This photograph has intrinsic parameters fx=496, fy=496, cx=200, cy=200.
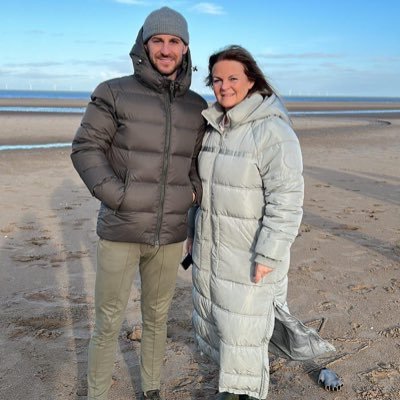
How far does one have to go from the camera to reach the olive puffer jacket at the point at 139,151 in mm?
2682

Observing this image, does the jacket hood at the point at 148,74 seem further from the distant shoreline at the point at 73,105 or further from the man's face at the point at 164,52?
the distant shoreline at the point at 73,105

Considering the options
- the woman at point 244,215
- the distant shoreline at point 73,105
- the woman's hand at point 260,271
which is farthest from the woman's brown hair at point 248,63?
the distant shoreline at point 73,105

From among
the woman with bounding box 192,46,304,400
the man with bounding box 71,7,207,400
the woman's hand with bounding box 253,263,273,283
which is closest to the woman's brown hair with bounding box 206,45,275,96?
the woman with bounding box 192,46,304,400

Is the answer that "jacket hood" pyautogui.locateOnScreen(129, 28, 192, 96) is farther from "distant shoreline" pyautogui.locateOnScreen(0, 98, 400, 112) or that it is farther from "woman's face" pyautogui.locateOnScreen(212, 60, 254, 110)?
"distant shoreline" pyautogui.locateOnScreen(0, 98, 400, 112)

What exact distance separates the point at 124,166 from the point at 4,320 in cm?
238

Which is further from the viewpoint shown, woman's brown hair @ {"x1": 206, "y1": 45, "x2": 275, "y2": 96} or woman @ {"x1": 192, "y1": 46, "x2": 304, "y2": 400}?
woman's brown hair @ {"x1": 206, "y1": 45, "x2": 275, "y2": 96}

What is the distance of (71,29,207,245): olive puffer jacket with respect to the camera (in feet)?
8.80

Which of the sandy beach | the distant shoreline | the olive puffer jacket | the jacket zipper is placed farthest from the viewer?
the distant shoreline

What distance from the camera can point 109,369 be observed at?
3.02m

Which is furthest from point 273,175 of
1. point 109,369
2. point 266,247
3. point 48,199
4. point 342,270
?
point 48,199

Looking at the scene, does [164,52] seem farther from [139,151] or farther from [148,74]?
[139,151]

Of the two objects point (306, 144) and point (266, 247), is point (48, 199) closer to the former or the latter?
point (266, 247)

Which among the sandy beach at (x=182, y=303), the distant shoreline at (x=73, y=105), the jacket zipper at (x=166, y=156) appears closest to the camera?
the jacket zipper at (x=166, y=156)

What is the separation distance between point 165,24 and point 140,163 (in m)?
0.78
